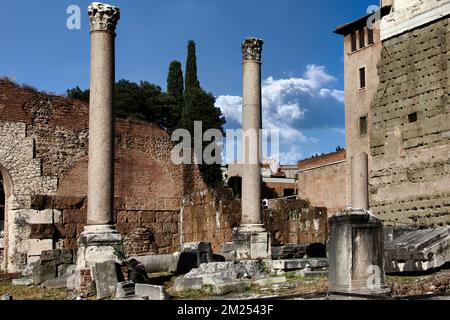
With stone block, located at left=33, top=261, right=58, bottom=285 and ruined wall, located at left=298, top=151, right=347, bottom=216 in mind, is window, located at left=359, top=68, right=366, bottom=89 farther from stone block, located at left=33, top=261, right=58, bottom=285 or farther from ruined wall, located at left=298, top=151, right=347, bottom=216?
stone block, located at left=33, top=261, right=58, bottom=285

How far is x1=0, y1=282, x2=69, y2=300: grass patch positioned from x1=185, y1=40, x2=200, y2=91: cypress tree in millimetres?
31306

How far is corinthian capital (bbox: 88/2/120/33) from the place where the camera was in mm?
13648

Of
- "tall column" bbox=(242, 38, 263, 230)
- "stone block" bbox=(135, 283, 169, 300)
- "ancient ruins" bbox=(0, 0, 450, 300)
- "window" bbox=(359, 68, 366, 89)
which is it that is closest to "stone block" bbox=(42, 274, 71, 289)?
"ancient ruins" bbox=(0, 0, 450, 300)

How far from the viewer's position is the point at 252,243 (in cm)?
1605

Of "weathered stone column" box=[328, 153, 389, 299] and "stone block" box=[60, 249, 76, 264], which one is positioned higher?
"weathered stone column" box=[328, 153, 389, 299]

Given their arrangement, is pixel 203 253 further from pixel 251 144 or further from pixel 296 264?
pixel 251 144

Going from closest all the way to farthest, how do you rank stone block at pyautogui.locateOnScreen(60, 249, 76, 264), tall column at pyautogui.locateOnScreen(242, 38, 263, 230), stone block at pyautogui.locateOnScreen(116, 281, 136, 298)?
stone block at pyautogui.locateOnScreen(116, 281, 136, 298) < stone block at pyautogui.locateOnScreen(60, 249, 76, 264) < tall column at pyautogui.locateOnScreen(242, 38, 263, 230)

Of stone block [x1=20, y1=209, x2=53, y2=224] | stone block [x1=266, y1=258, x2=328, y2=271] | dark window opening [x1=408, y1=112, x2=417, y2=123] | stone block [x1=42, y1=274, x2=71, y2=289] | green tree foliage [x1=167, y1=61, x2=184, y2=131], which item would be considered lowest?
stone block [x1=42, y1=274, x2=71, y2=289]

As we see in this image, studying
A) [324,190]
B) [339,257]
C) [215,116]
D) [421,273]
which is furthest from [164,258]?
[215,116]

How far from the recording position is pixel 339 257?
9.50m

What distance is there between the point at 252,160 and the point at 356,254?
24.3 feet

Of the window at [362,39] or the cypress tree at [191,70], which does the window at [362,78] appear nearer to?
the window at [362,39]
